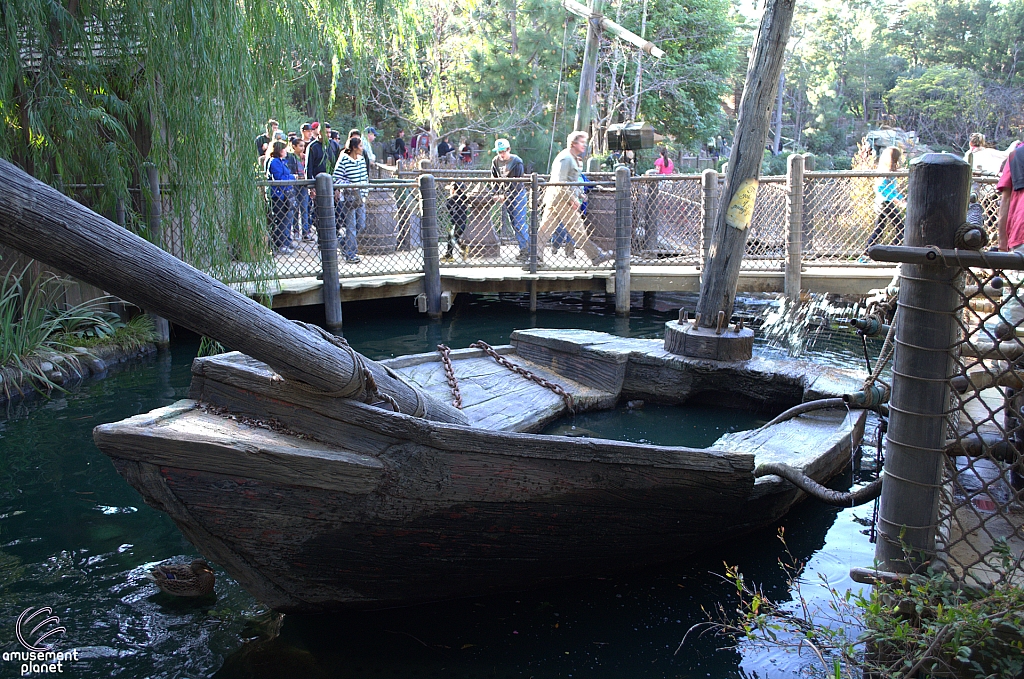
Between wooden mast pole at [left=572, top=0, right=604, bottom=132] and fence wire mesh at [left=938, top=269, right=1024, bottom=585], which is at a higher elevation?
wooden mast pole at [left=572, top=0, right=604, bottom=132]

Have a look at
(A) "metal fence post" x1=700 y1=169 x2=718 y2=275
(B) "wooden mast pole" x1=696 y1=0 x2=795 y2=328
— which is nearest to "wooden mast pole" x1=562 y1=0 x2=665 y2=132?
(A) "metal fence post" x1=700 y1=169 x2=718 y2=275

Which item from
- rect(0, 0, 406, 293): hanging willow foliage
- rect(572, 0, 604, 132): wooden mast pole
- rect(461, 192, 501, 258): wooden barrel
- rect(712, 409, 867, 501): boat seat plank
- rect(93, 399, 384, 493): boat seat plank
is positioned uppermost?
rect(572, 0, 604, 132): wooden mast pole

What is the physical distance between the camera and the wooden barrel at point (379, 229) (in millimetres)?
10586

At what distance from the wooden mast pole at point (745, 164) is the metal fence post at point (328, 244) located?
4619 millimetres

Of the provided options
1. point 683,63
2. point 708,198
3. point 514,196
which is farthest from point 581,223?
point 683,63

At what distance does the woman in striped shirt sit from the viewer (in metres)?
10.1

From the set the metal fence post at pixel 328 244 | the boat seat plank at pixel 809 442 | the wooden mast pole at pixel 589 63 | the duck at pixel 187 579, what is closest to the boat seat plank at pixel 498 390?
the boat seat plank at pixel 809 442

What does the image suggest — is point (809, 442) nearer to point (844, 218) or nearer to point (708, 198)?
point (708, 198)

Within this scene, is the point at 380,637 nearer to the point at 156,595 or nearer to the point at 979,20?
the point at 156,595

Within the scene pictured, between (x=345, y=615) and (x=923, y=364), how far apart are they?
8.14ft

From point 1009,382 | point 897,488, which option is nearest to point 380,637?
point 897,488

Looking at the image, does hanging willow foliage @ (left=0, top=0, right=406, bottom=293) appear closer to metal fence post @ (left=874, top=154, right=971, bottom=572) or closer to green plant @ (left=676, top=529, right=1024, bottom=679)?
metal fence post @ (left=874, top=154, right=971, bottom=572)

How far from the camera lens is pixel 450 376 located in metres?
5.50

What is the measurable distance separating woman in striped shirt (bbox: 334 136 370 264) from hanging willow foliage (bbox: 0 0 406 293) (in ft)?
6.98
